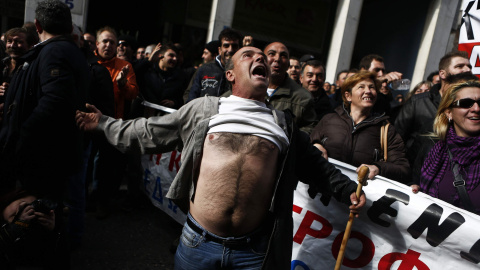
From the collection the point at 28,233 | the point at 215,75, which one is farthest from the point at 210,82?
the point at 28,233

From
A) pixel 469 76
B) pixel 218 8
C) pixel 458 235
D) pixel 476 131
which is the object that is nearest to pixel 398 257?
pixel 458 235

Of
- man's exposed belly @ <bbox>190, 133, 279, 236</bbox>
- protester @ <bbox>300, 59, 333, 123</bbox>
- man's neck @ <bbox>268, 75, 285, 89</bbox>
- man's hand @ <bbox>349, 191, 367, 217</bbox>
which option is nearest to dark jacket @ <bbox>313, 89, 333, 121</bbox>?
protester @ <bbox>300, 59, 333, 123</bbox>

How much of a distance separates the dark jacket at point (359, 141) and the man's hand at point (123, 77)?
222 centimetres

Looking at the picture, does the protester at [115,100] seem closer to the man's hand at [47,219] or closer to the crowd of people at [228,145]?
the crowd of people at [228,145]

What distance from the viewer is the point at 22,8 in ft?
39.6

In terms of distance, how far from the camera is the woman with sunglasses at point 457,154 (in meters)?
2.36

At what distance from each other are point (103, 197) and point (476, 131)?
12.2 ft

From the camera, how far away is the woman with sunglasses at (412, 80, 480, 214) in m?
2.36

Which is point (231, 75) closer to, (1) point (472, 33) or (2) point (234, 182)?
(2) point (234, 182)

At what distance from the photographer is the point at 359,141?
300cm

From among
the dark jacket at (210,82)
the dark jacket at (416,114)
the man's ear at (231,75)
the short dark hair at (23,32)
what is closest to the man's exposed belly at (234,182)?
the man's ear at (231,75)

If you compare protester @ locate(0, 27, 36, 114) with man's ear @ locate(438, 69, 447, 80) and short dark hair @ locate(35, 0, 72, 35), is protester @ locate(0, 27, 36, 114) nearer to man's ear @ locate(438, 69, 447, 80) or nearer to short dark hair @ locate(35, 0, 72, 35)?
short dark hair @ locate(35, 0, 72, 35)

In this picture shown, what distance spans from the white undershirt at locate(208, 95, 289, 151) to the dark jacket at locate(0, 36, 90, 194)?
49.5 inches

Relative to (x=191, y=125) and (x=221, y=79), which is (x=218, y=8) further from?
(x=191, y=125)
